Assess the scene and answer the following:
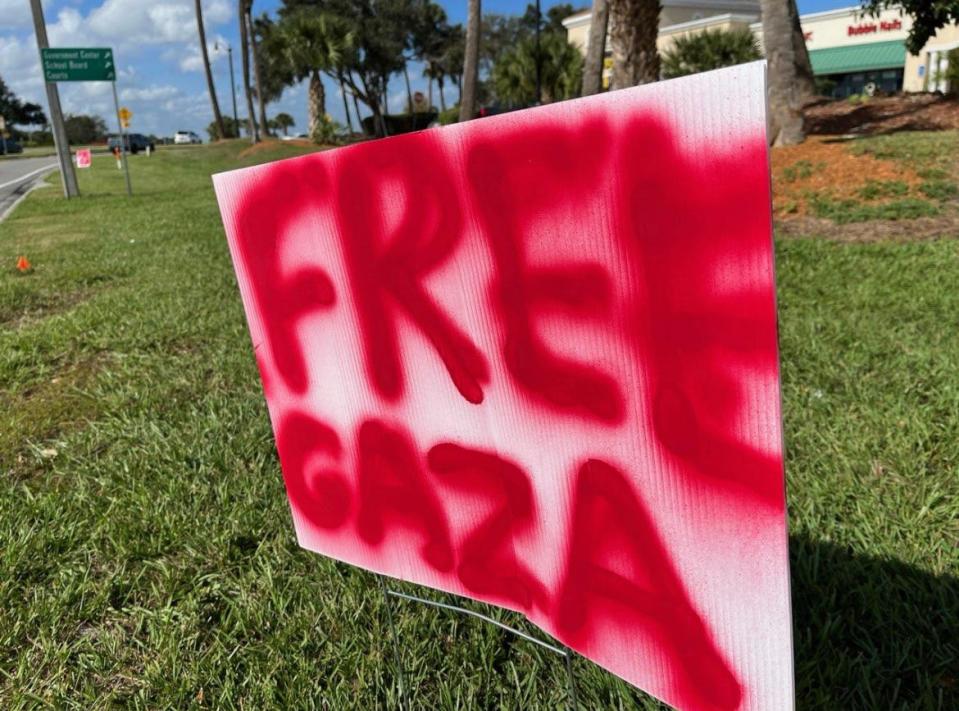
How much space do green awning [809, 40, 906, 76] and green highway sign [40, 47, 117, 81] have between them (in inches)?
1481

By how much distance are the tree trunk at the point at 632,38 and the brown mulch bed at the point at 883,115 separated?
2.69m

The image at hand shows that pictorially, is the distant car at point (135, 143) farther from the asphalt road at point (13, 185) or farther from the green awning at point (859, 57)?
the green awning at point (859, 57)

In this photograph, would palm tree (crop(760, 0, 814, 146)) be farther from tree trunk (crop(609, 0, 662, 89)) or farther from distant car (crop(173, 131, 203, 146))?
distant car (crop(173, 131, 203, 146))

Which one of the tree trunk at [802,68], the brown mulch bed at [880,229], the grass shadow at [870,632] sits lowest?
the grass shadow at [870,632]

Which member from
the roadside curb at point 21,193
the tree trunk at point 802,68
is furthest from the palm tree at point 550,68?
the tree trunk at point 802,68

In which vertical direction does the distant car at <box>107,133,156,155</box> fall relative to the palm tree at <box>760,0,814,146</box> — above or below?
above

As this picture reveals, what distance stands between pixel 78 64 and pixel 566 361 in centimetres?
1892

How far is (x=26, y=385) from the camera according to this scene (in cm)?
390

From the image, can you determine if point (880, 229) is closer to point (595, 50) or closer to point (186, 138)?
point (595, 50)

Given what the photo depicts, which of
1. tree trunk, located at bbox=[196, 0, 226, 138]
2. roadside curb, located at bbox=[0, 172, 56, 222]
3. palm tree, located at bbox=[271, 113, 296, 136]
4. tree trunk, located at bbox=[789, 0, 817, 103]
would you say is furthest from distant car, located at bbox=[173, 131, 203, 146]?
tree trunk, located at bbox=[789, 0, 817, 103]

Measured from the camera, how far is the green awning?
135 feet

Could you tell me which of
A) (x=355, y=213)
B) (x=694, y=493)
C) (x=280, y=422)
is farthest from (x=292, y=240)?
(x=694, y=493)

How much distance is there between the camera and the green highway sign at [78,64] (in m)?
16.3

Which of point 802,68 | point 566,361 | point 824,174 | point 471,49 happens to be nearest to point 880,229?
point 824,174
